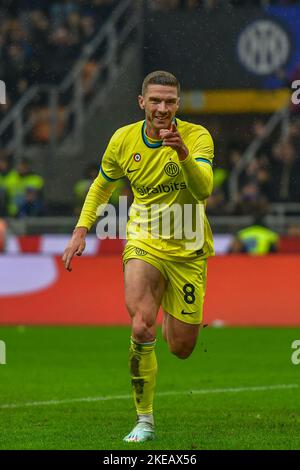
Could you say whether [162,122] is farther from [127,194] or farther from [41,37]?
[41,37]

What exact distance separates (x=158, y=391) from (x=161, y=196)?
3126mm

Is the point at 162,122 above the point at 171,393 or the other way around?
above

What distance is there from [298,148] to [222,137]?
2.06 m

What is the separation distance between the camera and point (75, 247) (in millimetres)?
9078

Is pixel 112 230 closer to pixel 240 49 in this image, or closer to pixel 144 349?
pixel 240 49

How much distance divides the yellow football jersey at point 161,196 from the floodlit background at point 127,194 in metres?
1.57

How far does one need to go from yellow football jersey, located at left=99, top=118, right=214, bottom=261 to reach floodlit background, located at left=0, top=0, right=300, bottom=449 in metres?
1.57

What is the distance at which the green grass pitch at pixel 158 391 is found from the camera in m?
8.80

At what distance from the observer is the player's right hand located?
897cm

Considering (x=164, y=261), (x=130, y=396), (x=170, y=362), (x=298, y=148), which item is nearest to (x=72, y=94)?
(x=298, y=148)

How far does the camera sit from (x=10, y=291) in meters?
18.0

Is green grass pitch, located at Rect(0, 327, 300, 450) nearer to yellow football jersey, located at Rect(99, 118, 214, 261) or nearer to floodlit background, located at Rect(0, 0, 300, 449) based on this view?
floodlit background, located at Rect(0, 0, 300, 449)

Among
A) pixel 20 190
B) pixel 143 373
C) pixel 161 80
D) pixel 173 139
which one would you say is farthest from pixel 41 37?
pixel 173 139

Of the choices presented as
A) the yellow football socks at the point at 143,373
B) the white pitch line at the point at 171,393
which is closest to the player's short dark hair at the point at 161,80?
the yellow football socks at the point at 143,373
